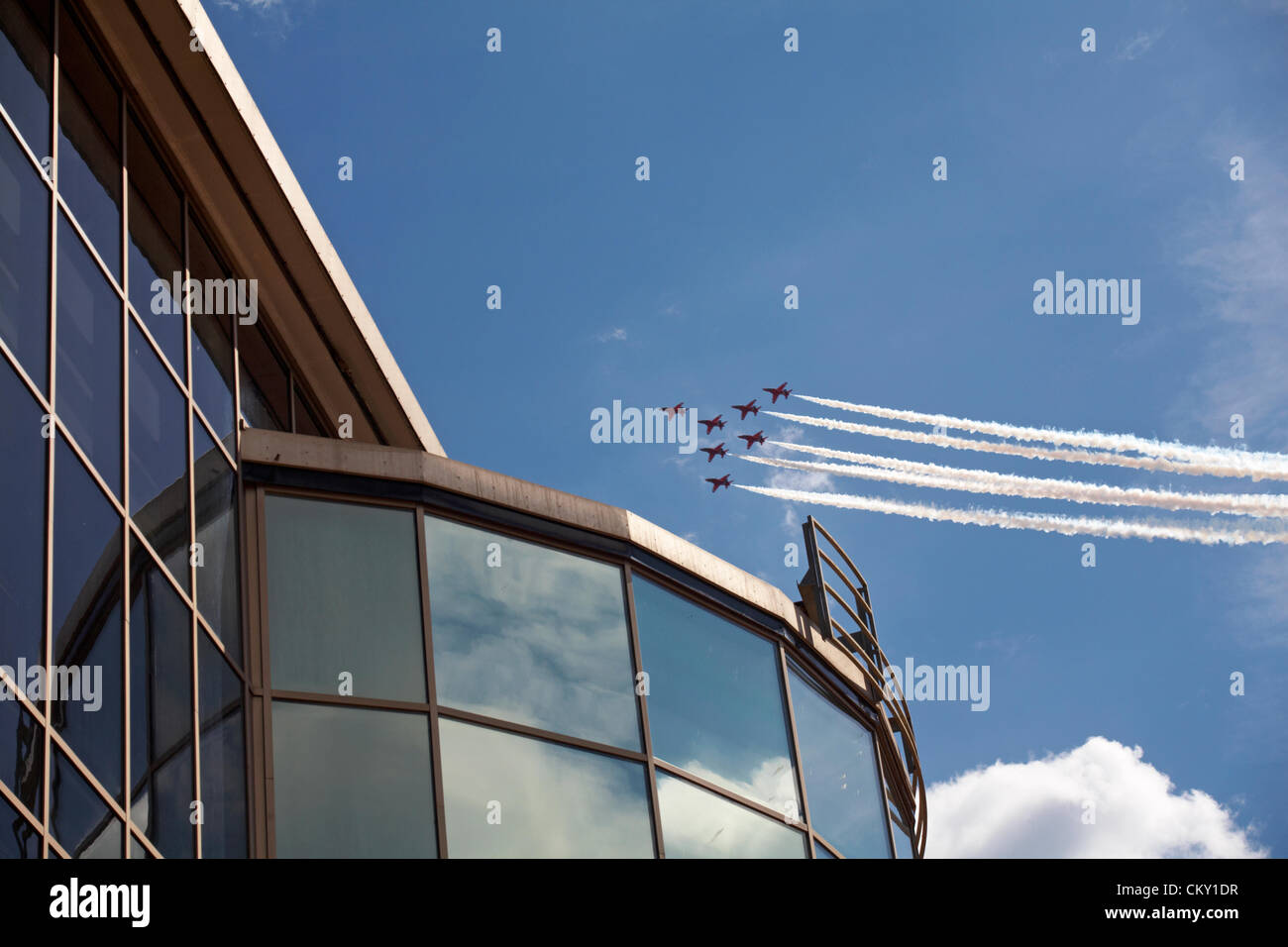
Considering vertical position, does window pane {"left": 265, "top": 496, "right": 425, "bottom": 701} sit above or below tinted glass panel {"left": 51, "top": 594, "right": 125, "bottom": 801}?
above

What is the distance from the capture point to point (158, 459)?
1433 centimetres

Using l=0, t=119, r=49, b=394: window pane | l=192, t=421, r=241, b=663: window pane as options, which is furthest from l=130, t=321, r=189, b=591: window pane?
l=0, t=119, r=49, b=394: window pane

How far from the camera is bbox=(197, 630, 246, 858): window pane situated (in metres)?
13.9

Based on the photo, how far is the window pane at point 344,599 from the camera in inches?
613

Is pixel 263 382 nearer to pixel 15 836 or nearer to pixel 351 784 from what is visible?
pixel 351 784

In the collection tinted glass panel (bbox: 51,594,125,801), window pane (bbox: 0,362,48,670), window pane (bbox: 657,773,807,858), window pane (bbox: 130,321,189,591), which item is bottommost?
window pane (bbox: 657,773,807,858)

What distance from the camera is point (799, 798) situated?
1825cm

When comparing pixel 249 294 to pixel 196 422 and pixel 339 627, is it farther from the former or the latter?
pixel 339 627

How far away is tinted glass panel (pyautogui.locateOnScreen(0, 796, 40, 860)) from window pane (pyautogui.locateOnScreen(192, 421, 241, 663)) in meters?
4.68

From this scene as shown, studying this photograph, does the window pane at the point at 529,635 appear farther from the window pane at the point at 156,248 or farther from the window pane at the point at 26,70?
the window pane at the point at 26,70

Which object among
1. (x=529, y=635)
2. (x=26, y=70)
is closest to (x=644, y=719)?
(x=529, y=635)

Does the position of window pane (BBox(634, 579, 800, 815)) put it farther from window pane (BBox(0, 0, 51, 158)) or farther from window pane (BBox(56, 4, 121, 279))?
window pane (BBox(0, 0, 51, 158))
